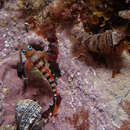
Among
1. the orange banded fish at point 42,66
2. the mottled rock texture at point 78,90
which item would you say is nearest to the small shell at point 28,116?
the mottled rock texture at point 78,90

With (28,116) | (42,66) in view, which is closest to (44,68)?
(42,66)

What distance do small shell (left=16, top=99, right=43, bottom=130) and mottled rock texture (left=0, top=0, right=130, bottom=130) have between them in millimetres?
225

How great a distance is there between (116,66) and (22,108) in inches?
78.1

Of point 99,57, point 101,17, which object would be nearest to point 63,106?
point 99,57

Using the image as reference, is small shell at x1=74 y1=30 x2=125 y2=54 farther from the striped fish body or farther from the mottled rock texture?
the striped fish body

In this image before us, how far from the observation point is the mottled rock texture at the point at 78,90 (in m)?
2.36

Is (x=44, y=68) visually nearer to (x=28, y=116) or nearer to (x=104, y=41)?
(x=28, y=116)

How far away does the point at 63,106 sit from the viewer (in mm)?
2809

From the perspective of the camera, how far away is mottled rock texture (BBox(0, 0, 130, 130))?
93.0 inches

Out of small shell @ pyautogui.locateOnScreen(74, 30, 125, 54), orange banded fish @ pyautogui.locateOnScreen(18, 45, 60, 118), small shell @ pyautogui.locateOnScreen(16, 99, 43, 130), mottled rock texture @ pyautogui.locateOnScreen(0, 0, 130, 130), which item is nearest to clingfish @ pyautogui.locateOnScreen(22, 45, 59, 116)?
orange banded fish @ pyautogui.locateOnScreen(18, 45, 60, 118)

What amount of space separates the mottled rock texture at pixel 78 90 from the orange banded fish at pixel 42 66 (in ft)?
0.46

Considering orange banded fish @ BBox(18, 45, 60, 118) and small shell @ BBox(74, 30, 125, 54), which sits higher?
small shell @ BBox(74, 30, 125, 54)

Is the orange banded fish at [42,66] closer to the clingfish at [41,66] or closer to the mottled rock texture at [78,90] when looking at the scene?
the clingfish at [41,66]

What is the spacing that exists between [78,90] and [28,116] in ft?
3.50
